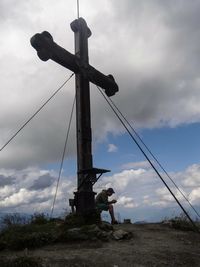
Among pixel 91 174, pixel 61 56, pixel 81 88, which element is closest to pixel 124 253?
pixel 91 174

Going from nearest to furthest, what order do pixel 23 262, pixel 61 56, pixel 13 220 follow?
pixel 23 262 < pixel 13 220 < pixel 61 56

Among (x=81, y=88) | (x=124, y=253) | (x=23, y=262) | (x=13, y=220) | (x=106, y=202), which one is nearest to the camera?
(x=23, y=262)

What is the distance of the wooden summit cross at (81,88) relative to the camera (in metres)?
10.3

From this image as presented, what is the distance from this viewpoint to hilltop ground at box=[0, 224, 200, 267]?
22.2 ft

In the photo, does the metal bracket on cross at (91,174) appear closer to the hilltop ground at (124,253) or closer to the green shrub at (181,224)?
the hilltop ground at (124,253)

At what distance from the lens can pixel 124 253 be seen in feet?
24.0

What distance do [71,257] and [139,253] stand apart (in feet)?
4.62

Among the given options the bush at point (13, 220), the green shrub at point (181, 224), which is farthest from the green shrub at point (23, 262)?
the green shrub at point (181, 224)

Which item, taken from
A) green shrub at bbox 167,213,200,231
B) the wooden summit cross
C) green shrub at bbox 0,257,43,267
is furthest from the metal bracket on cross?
green shrub at bbox 0,257,43,267

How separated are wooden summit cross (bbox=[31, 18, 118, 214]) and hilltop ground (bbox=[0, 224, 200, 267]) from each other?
78.7 inches

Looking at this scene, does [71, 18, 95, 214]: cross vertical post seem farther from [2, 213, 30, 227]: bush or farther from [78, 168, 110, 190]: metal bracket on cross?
[2, 213, 30, 227]: bush

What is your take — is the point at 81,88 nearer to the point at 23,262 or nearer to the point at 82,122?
the point at 82,122

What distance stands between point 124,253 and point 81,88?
5.61m

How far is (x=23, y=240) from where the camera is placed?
796 centimetres
